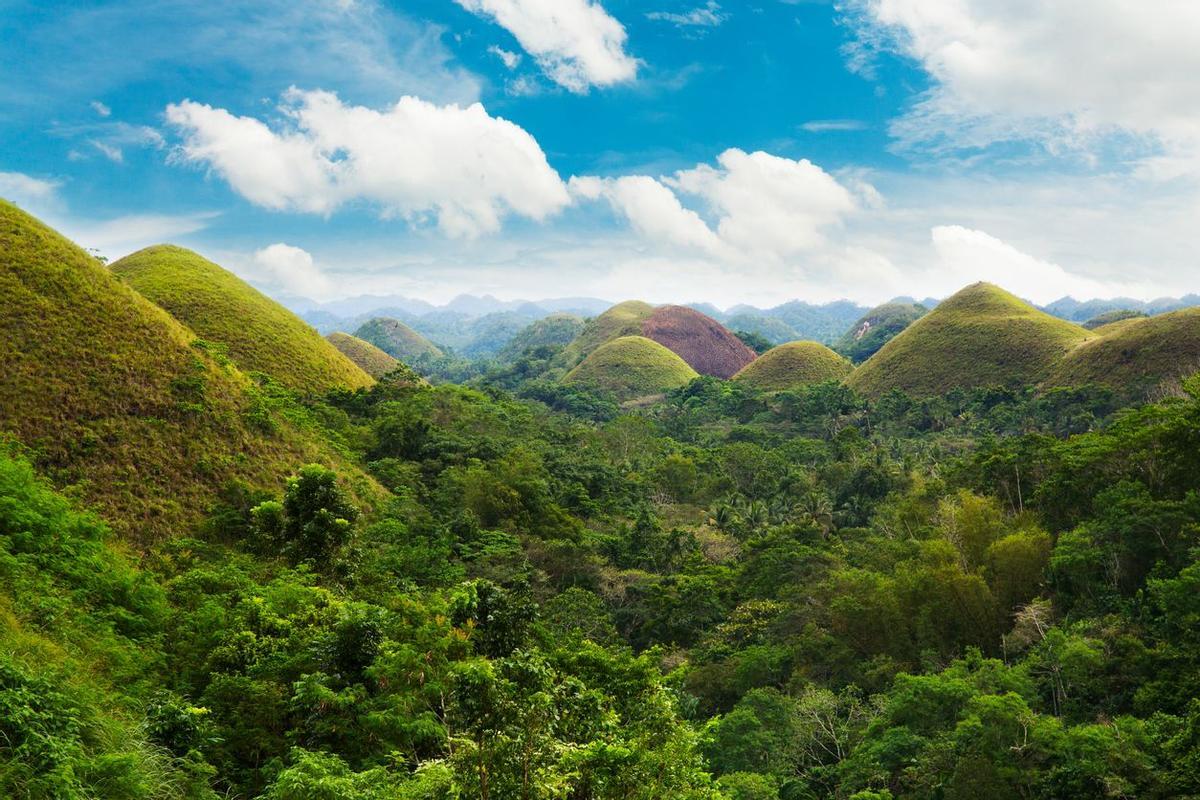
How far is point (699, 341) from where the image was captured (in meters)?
138

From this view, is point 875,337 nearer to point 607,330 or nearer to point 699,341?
point 699,341

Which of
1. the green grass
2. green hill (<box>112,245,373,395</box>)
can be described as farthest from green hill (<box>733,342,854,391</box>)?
green hill (<box>112,245,373,395</box>)

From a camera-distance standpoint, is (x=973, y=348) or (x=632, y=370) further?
(x=632, y=370)

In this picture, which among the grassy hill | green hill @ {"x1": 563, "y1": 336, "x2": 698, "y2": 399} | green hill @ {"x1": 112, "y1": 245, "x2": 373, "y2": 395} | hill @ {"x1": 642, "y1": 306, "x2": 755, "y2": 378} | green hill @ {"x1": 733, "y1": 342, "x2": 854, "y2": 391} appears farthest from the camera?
hill @ {"x1": 642, "y1": 306, "x2": 755, "y2": 378}

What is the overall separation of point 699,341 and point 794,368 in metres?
40.6

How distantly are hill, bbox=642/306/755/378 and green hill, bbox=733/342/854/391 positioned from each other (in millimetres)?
26275

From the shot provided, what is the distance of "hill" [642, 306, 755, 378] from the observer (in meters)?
133

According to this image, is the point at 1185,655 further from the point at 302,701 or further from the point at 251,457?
the point at 251,457

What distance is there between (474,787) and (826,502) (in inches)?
1348

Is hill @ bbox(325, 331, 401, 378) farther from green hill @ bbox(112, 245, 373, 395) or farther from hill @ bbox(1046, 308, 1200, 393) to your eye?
hill @ bbox(1046, 308, 1200, 393)

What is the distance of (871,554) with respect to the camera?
83.5ft

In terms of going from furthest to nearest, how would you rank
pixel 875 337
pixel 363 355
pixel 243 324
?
pixel 875 337 < pixel 363 355 < pixel 243 324

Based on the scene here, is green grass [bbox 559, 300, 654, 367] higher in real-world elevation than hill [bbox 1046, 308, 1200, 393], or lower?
higher

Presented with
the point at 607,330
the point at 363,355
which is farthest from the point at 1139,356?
the point at 607,330
